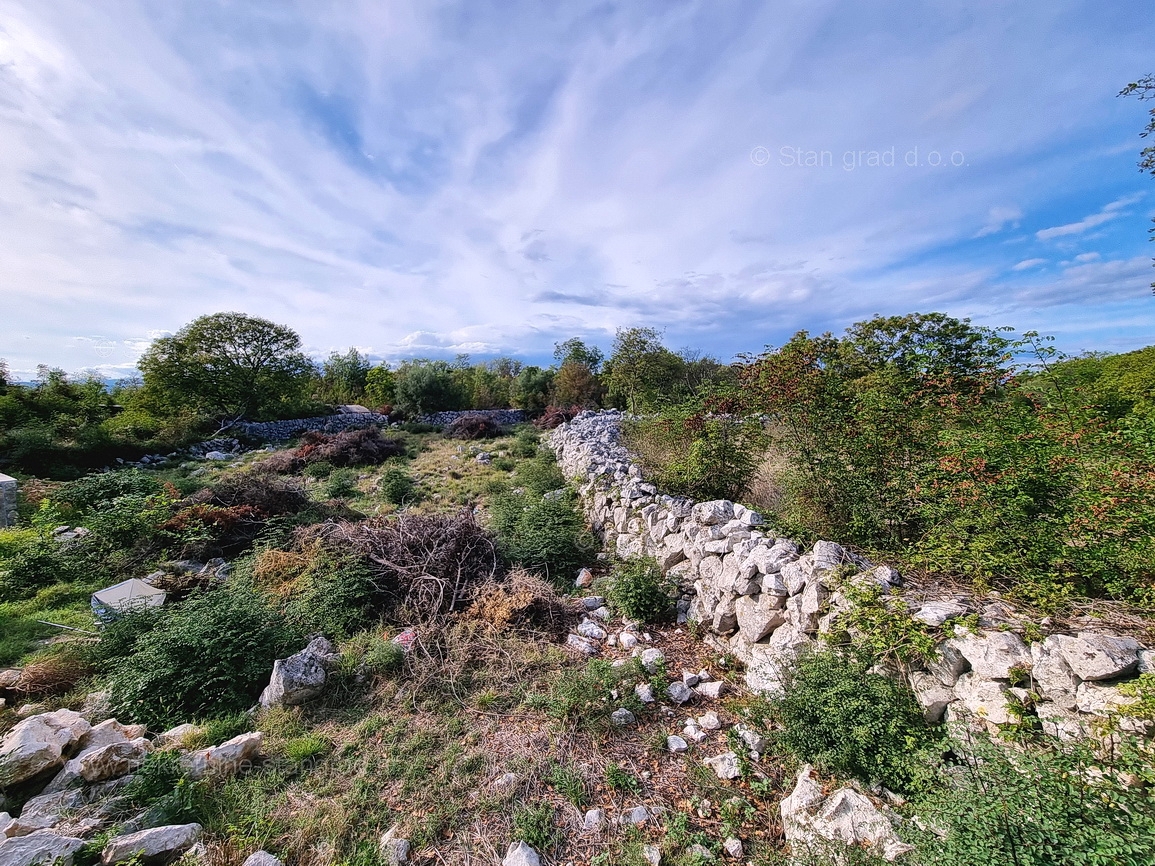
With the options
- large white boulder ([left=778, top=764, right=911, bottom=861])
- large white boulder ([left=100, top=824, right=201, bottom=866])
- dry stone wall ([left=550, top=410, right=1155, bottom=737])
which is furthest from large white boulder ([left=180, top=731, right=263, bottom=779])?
dry stone wall ([left=550, top=410, right=1155, bottom=737])

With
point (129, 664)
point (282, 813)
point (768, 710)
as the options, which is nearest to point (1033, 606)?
point (768, 710)

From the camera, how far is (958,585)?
9.42 ft

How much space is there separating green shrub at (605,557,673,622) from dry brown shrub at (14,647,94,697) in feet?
16.0

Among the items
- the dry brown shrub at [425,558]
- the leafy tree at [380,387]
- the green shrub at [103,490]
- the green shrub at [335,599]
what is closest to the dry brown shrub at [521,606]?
the dry brown shrub at [425,558]

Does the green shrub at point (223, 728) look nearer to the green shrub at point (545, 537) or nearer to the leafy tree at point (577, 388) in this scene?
the green shrub at point (545, 537)

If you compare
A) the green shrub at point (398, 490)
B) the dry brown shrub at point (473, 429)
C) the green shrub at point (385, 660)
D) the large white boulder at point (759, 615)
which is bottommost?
the green shrub at point (385, 660)

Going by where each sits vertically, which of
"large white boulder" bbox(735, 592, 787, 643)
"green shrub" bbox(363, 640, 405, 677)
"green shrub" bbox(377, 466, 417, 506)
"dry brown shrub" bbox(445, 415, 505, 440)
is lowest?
"green shrub" bbox(363, 640, 405, 677)

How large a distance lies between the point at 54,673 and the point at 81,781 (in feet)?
5.86

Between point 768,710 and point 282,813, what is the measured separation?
3.26 meters

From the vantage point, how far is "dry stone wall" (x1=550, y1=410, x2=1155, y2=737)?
2.04 metres

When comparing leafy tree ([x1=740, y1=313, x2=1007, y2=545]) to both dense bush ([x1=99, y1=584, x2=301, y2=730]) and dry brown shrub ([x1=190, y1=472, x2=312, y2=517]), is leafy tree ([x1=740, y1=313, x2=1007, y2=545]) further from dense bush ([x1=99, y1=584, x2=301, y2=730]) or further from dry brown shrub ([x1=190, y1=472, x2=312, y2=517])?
dry brown shrub ([x1=190, y1=472, x2=312, y2=517])

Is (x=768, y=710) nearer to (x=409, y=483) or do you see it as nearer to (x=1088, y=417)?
(x=1088, y=417)

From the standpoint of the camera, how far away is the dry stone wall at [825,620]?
2035 millimetres

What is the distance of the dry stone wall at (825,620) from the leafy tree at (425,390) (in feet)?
59.0
